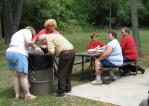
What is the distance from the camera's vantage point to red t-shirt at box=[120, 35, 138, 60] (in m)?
6.43

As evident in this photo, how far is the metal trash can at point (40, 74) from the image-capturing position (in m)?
4.78

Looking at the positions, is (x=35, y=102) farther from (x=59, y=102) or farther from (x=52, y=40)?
(x=52, y=40)

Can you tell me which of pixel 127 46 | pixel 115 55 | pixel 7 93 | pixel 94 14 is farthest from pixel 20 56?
pixel 94 14

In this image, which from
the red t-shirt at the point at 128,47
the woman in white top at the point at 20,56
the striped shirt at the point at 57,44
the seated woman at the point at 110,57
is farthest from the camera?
the red t-shirt at the point at 128,47

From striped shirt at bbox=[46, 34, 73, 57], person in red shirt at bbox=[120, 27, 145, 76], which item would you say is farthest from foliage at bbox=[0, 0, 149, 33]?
striped shirt at bbox=[46, 34, 73, 57]

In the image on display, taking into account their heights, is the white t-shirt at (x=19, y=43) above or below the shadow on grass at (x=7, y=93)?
above

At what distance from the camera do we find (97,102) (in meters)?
4.43

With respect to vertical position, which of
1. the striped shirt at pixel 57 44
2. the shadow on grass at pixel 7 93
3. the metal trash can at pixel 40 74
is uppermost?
the striped shirt at pixel 57 44

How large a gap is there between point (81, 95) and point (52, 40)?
50.0 inches

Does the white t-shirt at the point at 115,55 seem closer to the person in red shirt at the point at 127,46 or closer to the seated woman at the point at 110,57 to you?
the seated woman at the point at 110,57

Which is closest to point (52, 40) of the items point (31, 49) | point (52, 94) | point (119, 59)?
point (31, 49)

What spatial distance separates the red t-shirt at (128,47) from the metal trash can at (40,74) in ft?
7.87

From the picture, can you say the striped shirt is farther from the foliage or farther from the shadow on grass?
the foliage

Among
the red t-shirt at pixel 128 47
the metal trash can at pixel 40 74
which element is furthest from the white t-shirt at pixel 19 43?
the red t-shirt at pixel 128 47
